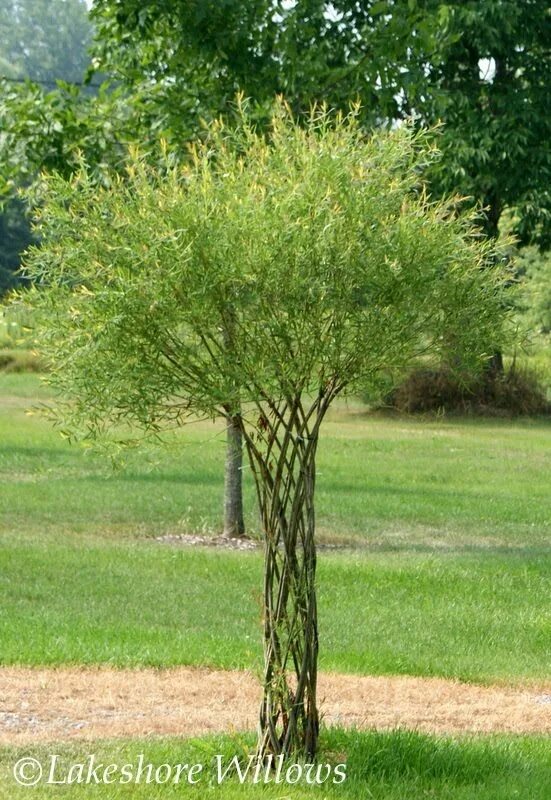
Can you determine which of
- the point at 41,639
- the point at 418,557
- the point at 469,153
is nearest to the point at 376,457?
the point at 469,153

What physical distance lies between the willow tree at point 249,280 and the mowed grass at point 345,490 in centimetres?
485

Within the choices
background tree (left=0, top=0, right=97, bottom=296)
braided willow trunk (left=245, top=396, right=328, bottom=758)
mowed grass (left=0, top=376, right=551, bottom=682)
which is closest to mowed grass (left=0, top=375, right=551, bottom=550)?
mowed grass (left=0, top=376, right=551, bottom=682)

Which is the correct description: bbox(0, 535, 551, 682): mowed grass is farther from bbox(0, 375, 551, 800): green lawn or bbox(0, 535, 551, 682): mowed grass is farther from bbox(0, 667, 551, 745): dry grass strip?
bbox(0, 667, 551, 745): dry grass strip

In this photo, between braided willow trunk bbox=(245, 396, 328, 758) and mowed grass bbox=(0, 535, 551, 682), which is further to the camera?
mowed grass bbox=(0, 535, 551, 682)

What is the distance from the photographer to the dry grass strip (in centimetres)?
717

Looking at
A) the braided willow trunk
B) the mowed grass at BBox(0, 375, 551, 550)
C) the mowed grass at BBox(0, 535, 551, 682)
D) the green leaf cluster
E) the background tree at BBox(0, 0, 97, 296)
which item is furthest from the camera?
the mowed grass at BBox(0, 375, 551, 550)

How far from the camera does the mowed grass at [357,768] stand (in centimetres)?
586

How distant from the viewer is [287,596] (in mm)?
6129

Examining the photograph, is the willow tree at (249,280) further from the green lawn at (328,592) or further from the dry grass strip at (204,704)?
the dry grass strip at (204,704)

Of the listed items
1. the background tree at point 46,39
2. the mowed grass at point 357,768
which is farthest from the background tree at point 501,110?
the background tree at point 46,39

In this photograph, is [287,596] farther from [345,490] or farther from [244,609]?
[345,490]

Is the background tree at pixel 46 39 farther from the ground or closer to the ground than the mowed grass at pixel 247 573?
farther from the ground

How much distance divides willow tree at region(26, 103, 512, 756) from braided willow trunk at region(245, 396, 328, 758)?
0.07m

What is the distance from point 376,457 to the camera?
2281 centimetres
